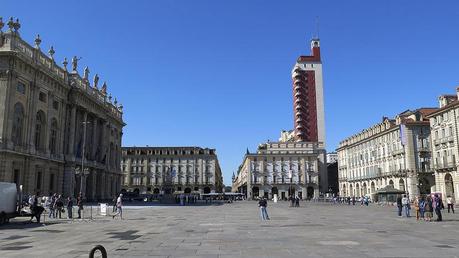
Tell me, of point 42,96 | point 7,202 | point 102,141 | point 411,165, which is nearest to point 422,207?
point 7,202

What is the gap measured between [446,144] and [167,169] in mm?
97178

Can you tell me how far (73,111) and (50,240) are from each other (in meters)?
58.0

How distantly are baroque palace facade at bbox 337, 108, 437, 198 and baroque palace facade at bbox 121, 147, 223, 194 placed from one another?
52.3 meters

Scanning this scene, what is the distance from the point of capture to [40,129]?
61938 millimetres

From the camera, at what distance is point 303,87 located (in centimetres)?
16762

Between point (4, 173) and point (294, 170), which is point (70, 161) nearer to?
point (4, 173)

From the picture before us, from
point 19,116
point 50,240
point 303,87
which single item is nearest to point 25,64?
point 19,116

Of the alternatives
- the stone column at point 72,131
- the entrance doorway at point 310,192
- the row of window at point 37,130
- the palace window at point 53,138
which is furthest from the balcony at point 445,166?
the entrance doorway at point 310,192

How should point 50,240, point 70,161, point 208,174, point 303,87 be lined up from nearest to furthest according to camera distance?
point 50,240 → point 70,161 → point 208,174 → point 303,87

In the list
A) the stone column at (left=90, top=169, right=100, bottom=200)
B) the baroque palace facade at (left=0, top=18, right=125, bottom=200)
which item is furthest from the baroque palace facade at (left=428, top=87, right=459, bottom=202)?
the stone column at (left=90, top=169, right=100, bottom=200)

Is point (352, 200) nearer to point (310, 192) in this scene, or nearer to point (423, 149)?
point (423, 149)

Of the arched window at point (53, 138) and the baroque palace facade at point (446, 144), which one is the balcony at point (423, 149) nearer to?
the baroque palace facade at point (446, 144)

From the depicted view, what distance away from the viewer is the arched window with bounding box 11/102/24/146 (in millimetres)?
54372

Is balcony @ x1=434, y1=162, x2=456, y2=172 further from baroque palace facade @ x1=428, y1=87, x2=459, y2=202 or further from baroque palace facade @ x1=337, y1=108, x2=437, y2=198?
baroque palace facade @ x1=337, y1=108, x2=437, y2=198
